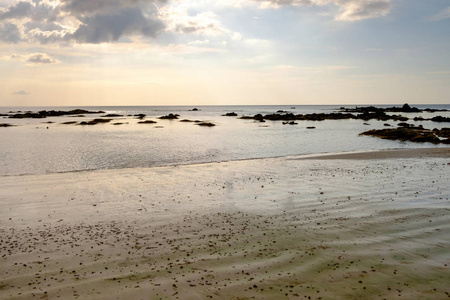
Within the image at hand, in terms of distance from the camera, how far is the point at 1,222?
14.7 meters

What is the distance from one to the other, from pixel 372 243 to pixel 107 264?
959 cm

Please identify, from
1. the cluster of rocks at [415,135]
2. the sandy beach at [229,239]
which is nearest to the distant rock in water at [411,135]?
the cluster of rocks at [415,135]

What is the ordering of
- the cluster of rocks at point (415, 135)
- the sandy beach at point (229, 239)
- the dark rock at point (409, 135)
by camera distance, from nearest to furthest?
1. the sandy beach at point (229, 239)
2. the cluster of rocks at point (415, 135)
3. the dark rock at point (409, 135)

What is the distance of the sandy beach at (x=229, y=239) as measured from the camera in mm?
9023

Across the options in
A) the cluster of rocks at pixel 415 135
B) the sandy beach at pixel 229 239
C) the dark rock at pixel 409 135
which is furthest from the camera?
the dark rock at pixel 409 135

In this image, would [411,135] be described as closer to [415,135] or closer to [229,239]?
[415,135]

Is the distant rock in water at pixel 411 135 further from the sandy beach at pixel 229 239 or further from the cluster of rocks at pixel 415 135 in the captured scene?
the sandy beach at pixel 229 239

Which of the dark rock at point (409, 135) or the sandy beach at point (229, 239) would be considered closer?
the sandy beach at point (229, 239)

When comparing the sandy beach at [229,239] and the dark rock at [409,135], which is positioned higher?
the dark rock at [409,135]

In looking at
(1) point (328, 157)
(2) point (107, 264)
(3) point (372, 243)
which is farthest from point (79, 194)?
(1) point (328, 157)

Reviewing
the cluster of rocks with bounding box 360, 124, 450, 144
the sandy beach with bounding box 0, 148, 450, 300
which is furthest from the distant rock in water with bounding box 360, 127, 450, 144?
the sandy beach with bounding box 0, 148, 450, 300

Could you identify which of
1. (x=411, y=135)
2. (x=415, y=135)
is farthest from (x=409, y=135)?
(x=415, y=135)

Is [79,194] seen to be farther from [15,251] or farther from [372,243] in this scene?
[372,243]

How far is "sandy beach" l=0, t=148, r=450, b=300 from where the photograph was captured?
902 centimetres
